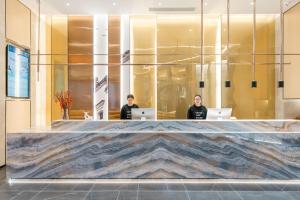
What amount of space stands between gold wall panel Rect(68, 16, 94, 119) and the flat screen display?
6.21ft

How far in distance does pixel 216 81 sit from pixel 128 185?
5307mm

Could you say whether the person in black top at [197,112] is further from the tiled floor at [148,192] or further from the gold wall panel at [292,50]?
the gold wall panel at [292,50]

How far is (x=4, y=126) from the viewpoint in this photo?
246 inches

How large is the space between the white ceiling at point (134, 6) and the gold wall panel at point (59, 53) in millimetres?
775

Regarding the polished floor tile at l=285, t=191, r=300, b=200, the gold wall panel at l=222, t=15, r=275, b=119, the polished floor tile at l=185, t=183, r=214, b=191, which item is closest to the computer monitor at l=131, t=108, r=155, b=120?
the polished floor tile at l=185, t=183, r=214, b=191

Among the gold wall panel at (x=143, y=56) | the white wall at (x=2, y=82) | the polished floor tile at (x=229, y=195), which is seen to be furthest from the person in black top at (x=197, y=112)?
the white wall at (x=2, y=82)

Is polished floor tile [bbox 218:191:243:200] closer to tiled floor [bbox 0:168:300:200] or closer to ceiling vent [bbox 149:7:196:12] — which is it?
tiled floor [bbox 0:168:300:200]

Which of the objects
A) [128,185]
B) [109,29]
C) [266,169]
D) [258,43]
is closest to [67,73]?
[109,29]

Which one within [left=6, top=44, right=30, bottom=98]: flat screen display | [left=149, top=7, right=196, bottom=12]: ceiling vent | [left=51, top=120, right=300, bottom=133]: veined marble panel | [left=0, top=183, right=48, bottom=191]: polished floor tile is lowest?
[left=0, top=183, right=48, bottom=191]: polished floor tile

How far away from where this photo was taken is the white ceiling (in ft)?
24.5

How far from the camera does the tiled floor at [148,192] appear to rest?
4.33 meters

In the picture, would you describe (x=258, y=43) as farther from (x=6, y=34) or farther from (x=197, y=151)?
→ (x=6, y=34)

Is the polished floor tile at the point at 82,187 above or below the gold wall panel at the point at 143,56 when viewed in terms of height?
below

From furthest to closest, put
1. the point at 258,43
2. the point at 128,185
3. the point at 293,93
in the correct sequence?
the point at 258,43 < the point at 293,93 < the point at 128,185
